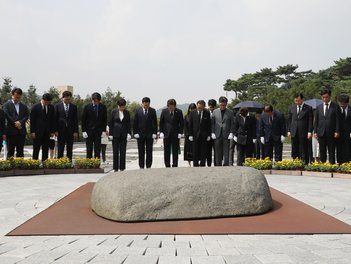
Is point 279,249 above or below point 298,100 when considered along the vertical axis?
below

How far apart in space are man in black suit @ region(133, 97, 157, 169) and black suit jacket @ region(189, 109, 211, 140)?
1.04 m

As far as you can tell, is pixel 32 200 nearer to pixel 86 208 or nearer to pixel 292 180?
pixel 86 208

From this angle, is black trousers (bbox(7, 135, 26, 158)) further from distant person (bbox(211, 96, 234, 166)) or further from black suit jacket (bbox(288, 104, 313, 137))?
black suit jacket (bbox(288, 104, 313, 137))

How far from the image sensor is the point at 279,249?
4.01m

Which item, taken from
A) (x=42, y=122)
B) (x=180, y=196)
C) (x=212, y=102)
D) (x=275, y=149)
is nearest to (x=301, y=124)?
(x=275, y=149)

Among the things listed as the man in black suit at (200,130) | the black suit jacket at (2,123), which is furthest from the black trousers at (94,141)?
the man in black suit at (200,130)

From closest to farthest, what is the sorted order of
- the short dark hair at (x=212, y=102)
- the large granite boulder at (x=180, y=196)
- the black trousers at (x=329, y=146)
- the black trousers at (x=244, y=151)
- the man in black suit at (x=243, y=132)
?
the large granite boulder at (x=180, y=196), the black trousers at (x=329, y=146), the short dark hair at (x=212, y=102), the man in black suit at (x=243, y=132), the black trousers at (x=244, y=151)

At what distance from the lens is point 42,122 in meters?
11.1

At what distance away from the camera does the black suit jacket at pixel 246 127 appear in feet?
39.2

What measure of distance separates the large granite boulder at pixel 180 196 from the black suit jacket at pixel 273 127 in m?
6.55

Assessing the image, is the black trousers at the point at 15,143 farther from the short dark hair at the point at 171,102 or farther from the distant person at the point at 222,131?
the distant person at the point at 222,131

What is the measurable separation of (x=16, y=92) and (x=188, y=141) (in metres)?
5.00

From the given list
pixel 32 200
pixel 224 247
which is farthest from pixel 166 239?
pixel 32 200

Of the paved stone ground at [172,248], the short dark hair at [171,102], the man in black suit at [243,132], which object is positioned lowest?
the paved stone ground at [172,248]
